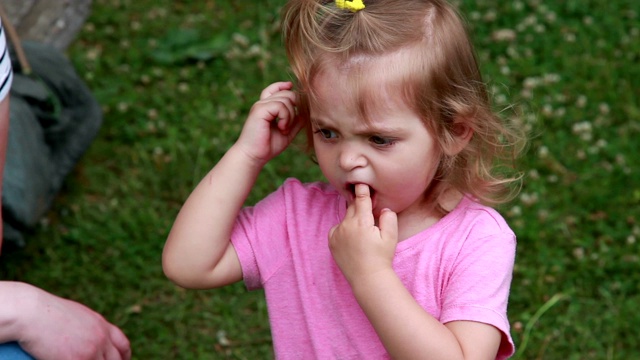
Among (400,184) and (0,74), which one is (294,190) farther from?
(0,74)

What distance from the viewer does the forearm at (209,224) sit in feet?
6.68

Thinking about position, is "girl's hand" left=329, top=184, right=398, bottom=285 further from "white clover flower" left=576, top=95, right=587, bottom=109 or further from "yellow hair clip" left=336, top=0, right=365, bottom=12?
"white clover flower" left=576, top=95, right=587, bottom=109

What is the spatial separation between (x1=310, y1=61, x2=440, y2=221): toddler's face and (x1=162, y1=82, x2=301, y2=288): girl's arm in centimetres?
20

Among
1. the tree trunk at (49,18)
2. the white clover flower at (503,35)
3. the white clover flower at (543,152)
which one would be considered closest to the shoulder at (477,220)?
the white clover flower at (543,152)

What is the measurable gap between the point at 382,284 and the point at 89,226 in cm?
218

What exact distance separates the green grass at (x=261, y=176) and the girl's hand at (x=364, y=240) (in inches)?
31.4

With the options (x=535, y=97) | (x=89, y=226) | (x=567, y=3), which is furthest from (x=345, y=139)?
(x=567, y=3)

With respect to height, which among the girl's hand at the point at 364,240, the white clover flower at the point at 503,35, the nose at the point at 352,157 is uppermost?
the nose at the point at 352,157

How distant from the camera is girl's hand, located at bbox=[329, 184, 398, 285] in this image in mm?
1820

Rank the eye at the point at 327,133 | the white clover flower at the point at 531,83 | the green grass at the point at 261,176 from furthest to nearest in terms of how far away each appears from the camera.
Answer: the white clover flower at the point at 531,83
the green grass at the point at 261,176
the eye at the point at 327,133

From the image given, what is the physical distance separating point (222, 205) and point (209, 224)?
50 mm

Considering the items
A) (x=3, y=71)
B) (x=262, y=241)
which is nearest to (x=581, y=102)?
(x=262, y=241)

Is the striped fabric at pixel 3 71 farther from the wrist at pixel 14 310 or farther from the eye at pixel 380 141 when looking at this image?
the eye at pixel 380 141

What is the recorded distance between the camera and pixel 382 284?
1790 mm
